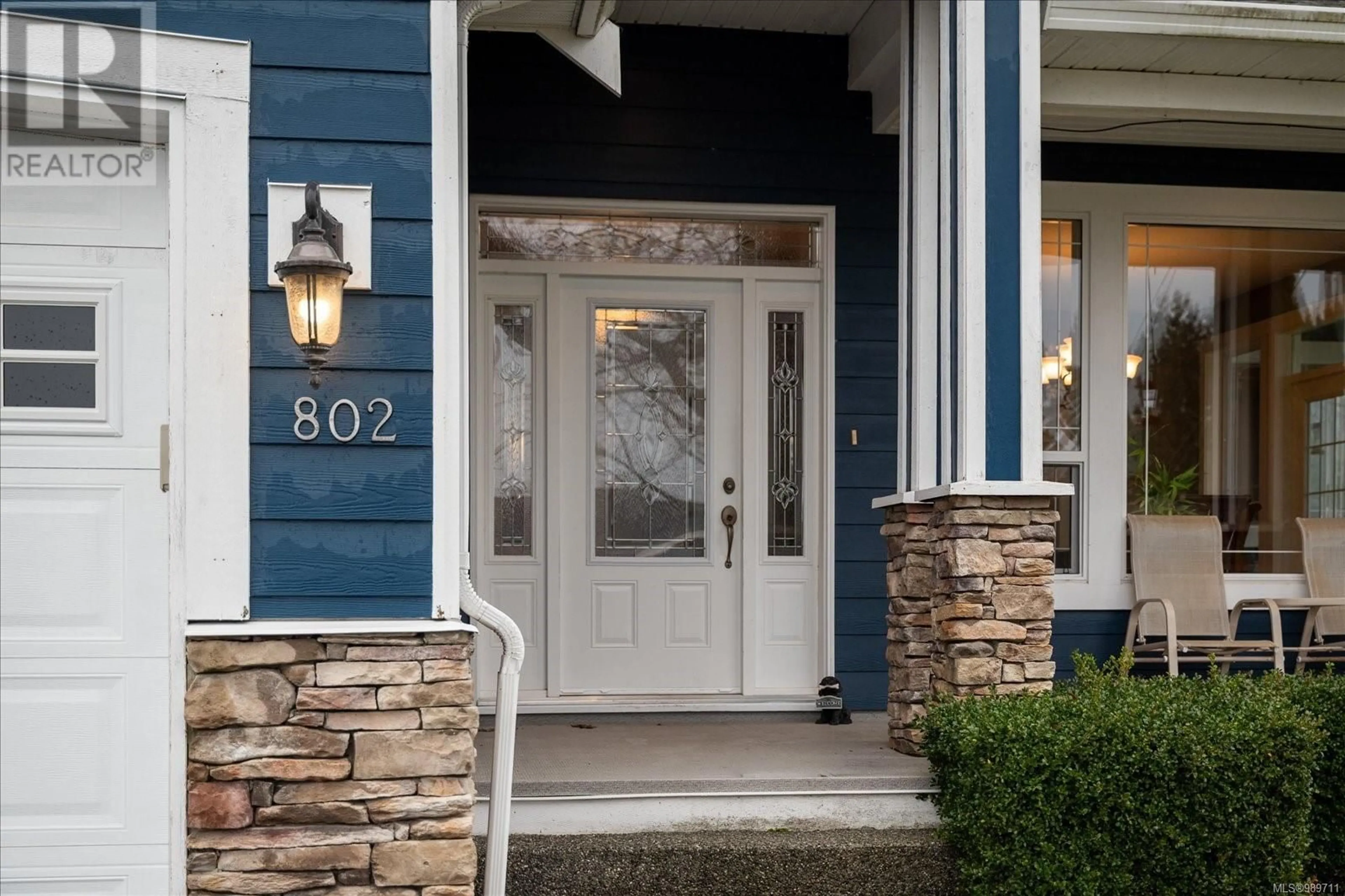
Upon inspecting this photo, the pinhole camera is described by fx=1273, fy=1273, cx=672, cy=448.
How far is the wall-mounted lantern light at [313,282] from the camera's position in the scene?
10.7 ft

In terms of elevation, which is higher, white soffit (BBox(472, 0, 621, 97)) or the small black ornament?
white soffit (BBox(472, 0, 621, 97))

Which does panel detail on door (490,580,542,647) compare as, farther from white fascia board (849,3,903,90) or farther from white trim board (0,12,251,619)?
white fascia board (849,3,903,90)

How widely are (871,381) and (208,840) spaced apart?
Result: 11.3 feet

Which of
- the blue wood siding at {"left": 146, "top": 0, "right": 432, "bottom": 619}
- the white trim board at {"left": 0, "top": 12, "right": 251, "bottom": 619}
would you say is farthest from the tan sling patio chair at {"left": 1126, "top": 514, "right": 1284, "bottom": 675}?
the white trim board at {"left": 0, "top": 12, "right": 251, "bottom": 619}

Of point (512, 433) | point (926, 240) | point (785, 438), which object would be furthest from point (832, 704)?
point (926, 240)

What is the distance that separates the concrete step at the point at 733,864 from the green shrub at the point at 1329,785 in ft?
4.35

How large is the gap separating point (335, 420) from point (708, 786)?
1667mm

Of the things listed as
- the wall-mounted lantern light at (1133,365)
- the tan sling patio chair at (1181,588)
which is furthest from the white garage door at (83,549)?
the wall-mounted lantern light at (1133,365)

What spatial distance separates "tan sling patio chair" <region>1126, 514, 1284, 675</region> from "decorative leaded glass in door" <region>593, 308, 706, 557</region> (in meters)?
1.95

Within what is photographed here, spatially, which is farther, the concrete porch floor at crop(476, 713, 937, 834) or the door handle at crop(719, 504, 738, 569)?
the door handle at crop(719, 504, 738, 569)

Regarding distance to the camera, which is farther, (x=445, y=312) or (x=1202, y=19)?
(x=1202, y=19)

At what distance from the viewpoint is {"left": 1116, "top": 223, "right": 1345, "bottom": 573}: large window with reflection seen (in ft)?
19.4

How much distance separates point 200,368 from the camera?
11.0ft

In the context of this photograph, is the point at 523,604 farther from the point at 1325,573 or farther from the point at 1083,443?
the point at 1325,573
